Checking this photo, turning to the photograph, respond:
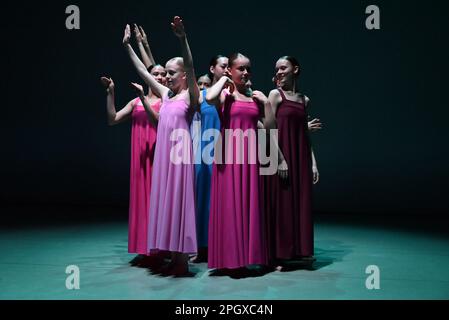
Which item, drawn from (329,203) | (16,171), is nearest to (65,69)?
(16,171)

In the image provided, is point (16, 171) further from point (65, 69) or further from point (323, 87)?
point (323, 87)

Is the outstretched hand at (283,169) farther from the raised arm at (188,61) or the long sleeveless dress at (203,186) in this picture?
the raised arm at (188,61)

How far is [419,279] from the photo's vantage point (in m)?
3.59

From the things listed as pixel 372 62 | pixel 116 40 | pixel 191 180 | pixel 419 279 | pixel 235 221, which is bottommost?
pixel 419 279

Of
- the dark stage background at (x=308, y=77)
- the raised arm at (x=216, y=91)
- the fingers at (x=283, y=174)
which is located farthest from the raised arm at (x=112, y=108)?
the dark stage background at (x=308, y=77)

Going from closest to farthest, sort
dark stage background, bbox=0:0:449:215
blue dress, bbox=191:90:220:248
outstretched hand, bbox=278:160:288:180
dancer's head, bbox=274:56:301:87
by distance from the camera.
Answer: outstretched hand, bbox=278:160:288:180
dancer's head, bbox=274:56:301:87
blue dress, bbox=191:90:220:248
dark stage background, bbox=0:0:449:215

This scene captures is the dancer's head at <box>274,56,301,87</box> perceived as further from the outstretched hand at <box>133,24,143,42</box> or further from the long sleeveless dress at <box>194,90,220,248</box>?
the outstretched hand at <box>133,24,143,42</box>

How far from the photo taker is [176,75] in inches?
141

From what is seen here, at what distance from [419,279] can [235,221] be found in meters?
1.37

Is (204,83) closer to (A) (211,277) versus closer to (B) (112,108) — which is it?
(B) (112,108)

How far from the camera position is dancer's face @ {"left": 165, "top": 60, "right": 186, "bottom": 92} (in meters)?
3.59

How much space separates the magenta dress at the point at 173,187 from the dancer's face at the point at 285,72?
2.83 ft

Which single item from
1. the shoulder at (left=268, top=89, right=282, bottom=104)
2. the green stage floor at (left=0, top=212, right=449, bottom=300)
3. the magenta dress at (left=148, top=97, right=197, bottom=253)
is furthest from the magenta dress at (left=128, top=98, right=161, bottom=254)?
the shoulder at (left=268, top=89, right=282, bottom=104)

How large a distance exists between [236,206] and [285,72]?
3.75 feet
